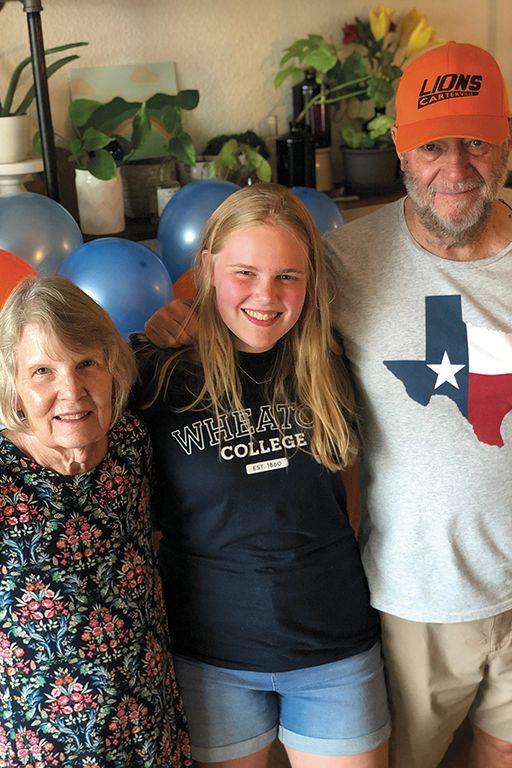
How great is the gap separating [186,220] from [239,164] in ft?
2.58

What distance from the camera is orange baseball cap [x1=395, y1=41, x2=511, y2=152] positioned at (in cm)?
166

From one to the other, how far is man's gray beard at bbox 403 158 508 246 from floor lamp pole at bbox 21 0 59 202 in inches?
55.1

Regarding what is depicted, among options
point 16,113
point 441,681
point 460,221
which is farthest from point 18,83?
point 441,681

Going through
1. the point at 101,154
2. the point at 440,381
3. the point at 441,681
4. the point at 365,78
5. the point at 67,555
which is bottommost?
the point at 441,681

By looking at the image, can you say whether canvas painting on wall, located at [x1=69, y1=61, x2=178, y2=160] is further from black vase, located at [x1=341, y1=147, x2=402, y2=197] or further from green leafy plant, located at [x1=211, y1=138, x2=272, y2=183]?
black vase, located at [x1=341, y1=147, x2=402, y2=197]

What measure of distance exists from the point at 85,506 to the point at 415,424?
2.00 feet

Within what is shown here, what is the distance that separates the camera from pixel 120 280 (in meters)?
2.16

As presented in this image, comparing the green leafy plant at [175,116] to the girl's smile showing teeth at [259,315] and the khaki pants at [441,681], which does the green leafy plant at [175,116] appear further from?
the khaki pants at [441,681]

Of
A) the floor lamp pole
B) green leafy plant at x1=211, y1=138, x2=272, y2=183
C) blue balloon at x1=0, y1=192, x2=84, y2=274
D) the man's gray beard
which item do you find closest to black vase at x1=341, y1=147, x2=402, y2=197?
green leafy plant at x1=211, y1=138, x2=272, y2=183

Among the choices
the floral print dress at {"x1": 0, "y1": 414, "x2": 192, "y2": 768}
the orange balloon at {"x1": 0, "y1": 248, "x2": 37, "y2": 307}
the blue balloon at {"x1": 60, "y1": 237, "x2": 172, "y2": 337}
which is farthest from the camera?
the blue balloon at {"x1": 60, "y1": 237, "x2": 172, "y2": 337}

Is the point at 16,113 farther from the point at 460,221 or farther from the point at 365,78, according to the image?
the point at 460,221

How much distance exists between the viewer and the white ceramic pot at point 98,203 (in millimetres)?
2848

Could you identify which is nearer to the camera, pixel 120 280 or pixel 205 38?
pixel 120 280

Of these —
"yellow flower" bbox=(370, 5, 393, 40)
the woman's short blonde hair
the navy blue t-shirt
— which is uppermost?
"yellow flower" bbox=(370, 5, 393, 40)
